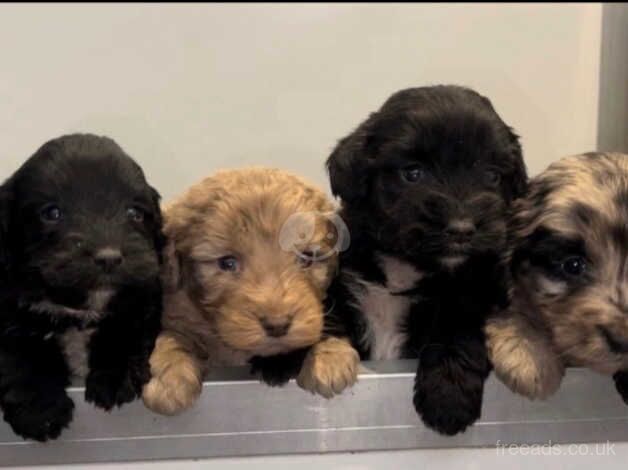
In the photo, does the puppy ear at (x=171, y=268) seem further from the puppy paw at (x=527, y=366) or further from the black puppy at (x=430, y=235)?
the puppy paw at (x=527, y=366)

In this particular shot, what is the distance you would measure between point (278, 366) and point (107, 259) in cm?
41

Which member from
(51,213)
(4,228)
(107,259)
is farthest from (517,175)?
(4,228)

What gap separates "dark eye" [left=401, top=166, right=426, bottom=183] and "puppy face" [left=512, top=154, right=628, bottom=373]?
0.81ft

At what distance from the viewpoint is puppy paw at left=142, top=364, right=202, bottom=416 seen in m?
1.55

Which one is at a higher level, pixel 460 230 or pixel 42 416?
pixel 460 230

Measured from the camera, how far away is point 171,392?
1.55 meters

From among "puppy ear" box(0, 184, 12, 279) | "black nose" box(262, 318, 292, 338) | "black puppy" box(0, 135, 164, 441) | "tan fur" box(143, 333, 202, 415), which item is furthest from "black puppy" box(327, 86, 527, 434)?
"puppy ear" box(0, 184, 12, 279)

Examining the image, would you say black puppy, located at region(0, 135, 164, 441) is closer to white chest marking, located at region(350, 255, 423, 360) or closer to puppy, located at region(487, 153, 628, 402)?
white chest marking, located at region(350, 255, 423, 360)

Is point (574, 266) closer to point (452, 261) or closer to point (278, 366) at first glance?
point (452, 261)

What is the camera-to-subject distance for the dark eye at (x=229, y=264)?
5.83 feet

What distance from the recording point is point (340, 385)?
1566mm

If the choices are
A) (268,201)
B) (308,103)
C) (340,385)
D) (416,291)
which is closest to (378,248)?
(416,291)

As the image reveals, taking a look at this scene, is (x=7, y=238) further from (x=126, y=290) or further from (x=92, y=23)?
(x=92, y=23)

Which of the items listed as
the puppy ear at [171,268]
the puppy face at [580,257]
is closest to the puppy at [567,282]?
A: the puppy face at [580,257]
